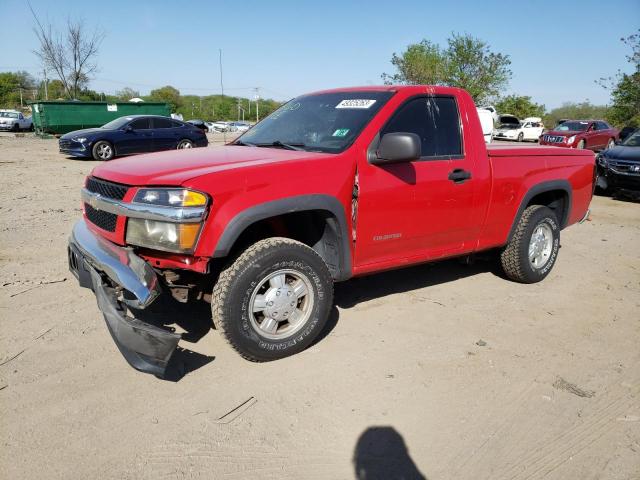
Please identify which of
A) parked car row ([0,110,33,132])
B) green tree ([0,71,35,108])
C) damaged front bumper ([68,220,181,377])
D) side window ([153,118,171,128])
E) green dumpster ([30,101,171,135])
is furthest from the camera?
green tree ([0,71,35,108])

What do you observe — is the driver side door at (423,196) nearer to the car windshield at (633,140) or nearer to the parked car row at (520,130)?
the car windshield at (633,140)

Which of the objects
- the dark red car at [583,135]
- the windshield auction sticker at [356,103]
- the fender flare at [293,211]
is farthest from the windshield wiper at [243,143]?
the dark red car at [583,135]

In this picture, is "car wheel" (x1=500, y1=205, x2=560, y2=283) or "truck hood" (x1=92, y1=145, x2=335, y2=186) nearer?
"truck hood" (x1=92, y1=145, x2=335, y2=186)

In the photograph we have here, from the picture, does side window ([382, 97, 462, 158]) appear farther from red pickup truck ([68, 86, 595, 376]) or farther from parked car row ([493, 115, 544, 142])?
parked car row ([493, 115, 544, 142])

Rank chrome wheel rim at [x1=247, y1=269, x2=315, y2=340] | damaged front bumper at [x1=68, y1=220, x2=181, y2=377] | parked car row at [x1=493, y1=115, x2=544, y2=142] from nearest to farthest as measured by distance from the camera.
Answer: damaged front bumper at [x1=68, y1=220, x2=181, y2=377] < chrome wheel rim at [x1=247, y1=269, x2=315, y2=340] < parked car row at [x1=493, y1=115, x2=544, y2=142]

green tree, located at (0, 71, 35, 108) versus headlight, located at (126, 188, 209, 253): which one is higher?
green tree, located at (0, 71, 35, 108)

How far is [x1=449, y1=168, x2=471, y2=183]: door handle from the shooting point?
387 centimetres

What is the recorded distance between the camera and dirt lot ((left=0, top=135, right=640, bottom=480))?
2.38 meters

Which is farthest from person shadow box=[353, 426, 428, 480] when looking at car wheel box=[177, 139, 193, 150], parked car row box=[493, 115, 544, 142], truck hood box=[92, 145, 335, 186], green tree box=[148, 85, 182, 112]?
green tree box=[148, 85, 182, 112]

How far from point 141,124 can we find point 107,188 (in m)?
12.7

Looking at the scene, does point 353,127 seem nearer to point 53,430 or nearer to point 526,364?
point 526,364

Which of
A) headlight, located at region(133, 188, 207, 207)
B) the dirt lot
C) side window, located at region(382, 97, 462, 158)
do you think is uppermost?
side window, located at region(382, 97, 462, 158)

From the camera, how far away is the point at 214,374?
311 cm

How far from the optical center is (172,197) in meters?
2.80
